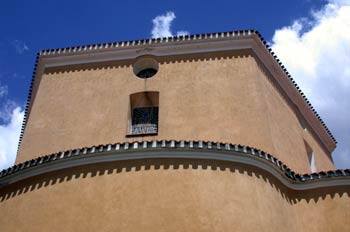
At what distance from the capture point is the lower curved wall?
8.14 m

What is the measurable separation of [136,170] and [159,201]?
0.85 meters

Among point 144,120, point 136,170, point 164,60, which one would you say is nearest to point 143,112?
point 144,120

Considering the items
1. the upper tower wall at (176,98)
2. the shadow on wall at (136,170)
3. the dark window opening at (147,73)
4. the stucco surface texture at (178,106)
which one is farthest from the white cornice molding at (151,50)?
the shadow on wall at (136,170)

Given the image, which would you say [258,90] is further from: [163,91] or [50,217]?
[50,217]

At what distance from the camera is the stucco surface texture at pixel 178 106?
10.9 metres

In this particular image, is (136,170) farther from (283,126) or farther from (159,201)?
(283,126)

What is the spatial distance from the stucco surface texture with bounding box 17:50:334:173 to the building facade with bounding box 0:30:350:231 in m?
0.03

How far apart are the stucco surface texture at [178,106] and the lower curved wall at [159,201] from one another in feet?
6.08

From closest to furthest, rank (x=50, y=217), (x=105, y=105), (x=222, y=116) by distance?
(x=50, y=217), (x=222, y=116), (x=105, y=105)

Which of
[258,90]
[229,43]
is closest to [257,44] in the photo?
[229,43]

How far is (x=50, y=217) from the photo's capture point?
8523mm

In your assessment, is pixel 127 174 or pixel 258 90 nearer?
pixel 127 174

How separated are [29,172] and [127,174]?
88.0 inches

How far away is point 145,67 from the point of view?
12922 millimetres
